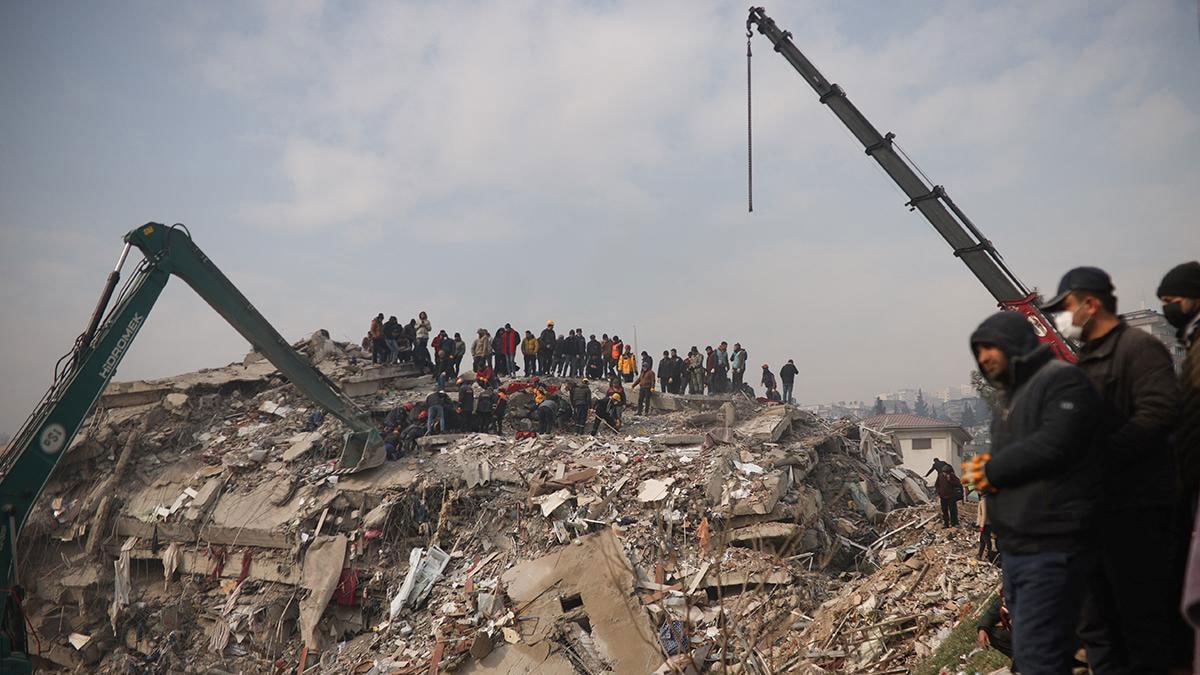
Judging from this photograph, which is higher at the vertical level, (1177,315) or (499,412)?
(1177,315)

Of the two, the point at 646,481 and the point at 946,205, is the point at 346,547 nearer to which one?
the point at 646,481

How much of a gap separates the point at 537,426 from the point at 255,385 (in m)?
7.28

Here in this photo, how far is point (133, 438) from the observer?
559 inches

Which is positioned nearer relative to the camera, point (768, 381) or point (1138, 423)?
point (1138, 423)

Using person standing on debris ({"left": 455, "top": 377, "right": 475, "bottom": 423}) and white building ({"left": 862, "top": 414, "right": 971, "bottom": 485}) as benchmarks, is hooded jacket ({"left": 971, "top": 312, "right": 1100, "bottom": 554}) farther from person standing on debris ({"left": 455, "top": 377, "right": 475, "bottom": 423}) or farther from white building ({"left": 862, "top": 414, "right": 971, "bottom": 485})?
white building ({"left": 862, "top": 414, "right": 971, "bottom": 485})

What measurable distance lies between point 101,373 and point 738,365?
1381 centimetres

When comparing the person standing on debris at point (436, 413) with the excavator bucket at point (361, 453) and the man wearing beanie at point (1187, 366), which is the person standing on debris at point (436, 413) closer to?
the excavator bucket at point (361, 453)

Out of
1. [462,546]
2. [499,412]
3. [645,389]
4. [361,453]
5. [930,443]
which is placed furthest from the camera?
[930,443]

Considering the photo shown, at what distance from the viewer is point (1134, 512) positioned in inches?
89.6

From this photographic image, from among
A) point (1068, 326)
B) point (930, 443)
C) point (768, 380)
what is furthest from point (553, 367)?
point (930, 443)

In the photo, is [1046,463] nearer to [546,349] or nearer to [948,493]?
[948,493]

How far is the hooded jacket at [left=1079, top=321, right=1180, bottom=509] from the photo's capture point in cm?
223

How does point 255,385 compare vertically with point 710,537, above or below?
→ above

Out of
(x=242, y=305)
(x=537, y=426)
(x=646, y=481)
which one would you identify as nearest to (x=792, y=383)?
(x=537, y=426)
